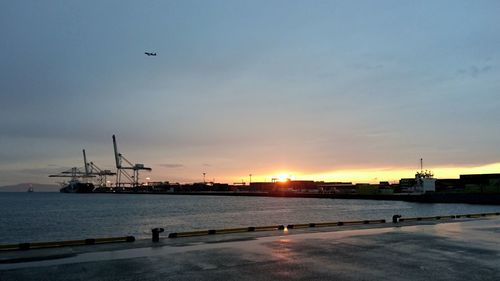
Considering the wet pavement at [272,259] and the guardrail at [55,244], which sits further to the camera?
the guardrail at [55,244]

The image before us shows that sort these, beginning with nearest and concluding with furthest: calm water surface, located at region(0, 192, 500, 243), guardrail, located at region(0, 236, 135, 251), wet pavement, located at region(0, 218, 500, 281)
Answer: wet pavement, located at region(0, 218, 500, 281)
guardrail, located at region(0, 236, 135, 251)
calm water surface, located at region(0, 192, 500, 243)

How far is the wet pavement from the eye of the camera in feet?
48.6

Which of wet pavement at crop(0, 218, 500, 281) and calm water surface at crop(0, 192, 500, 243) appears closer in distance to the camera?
wet pavement at crop(0, 218, 500, 281)

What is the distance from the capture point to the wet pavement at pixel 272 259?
14.8 metres

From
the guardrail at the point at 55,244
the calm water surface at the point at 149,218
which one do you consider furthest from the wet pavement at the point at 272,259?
the calm water surface at the point at 149,218

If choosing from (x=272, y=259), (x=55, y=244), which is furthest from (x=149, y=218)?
(x=272, y=259)

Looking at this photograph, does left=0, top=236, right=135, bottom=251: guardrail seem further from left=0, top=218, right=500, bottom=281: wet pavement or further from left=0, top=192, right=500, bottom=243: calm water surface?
left=0, top=192, right=500, bottom=243: calm water surface

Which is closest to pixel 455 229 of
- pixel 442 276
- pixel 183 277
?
pixel 442 276

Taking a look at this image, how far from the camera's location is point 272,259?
17766 millimetres

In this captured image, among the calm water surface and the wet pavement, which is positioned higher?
the wet pavement

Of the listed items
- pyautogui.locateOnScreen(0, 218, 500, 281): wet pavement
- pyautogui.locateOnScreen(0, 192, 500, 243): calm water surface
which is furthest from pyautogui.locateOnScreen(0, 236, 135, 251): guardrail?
pyautogui.locateOnScreen(0, 192, 500, 243): calm water surface

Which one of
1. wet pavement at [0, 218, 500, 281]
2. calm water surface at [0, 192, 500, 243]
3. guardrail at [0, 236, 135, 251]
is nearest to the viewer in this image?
wet pavement at [0, 218, 500, 281]

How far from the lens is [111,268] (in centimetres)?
1591

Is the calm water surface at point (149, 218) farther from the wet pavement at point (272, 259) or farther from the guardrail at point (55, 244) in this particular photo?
the wet pavement at point (272, 259)
